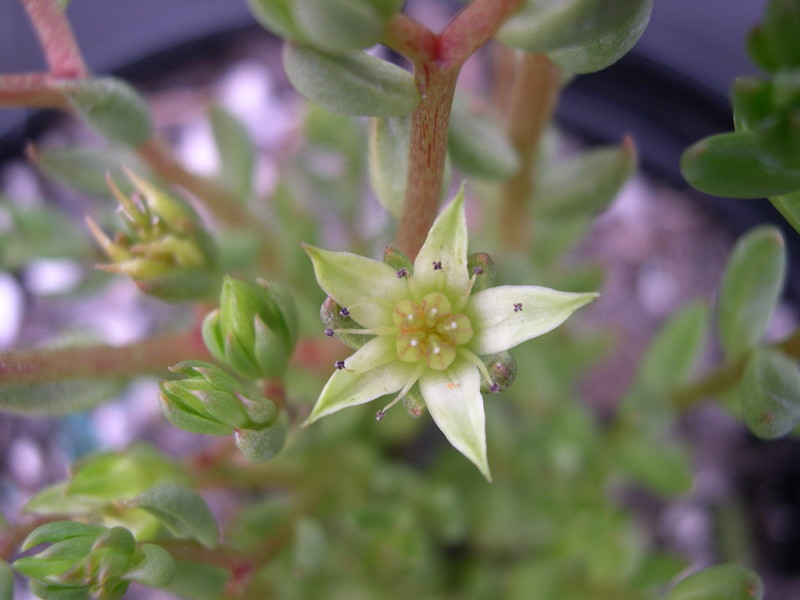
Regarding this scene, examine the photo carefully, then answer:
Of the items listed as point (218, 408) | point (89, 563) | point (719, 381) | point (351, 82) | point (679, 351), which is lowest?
point (679, 351)

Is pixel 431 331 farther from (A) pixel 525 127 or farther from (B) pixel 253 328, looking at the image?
(A) pixel 525 127

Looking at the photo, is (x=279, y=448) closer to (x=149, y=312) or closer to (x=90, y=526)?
(x=90, y=526)

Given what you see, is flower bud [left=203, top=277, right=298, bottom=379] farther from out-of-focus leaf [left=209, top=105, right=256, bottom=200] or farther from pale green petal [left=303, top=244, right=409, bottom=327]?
out-of-focus leaf [left=209, top=105, right=256, bottom=200]

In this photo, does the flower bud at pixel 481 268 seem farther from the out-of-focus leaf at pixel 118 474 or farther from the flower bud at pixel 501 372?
the out-of-focus leaf at pixel 118 474

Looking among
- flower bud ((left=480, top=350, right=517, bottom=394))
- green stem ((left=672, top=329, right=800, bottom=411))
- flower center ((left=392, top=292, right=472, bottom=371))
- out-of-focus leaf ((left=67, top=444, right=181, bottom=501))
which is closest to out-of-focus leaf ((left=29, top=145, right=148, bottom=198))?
out-of-focus leaf ((left=67, top=444, right=181, bottom=501))

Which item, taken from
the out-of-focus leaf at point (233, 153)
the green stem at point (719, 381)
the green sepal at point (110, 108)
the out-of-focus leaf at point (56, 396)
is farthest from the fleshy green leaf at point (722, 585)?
the out-of-focus leaf at point (233, 153)

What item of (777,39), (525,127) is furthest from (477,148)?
(777,39)
